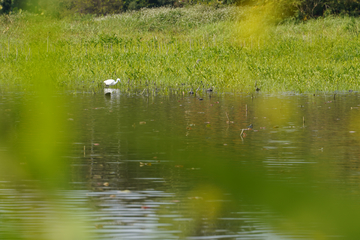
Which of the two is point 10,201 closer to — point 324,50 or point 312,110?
point 312,110

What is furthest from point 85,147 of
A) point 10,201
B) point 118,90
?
point 118,90

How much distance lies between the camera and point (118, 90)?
1639 cm

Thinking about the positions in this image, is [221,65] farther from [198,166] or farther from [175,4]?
[175,4]

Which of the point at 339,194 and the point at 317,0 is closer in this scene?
the point at 339,194

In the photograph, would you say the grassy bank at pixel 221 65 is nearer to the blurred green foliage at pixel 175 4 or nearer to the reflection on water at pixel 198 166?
the blurred green foliage at pixel 175 4

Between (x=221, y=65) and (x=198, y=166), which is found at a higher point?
(x=221, y=65)

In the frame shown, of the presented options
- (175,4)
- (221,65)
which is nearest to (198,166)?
(221,65)

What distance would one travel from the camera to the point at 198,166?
16.4 feet

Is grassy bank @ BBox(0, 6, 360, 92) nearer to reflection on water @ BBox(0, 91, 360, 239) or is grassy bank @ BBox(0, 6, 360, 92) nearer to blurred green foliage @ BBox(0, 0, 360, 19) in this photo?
blurred green foliage @ BBox(0, 0, 360, 19)

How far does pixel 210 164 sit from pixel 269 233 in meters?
0.29

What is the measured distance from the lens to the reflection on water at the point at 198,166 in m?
1.44

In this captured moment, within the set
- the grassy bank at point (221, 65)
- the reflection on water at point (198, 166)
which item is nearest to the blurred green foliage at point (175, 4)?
the reflection on water at point (198, 166)

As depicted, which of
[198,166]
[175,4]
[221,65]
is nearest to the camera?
[198,166]

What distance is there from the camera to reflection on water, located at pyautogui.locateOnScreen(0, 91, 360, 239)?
144 centimetres
